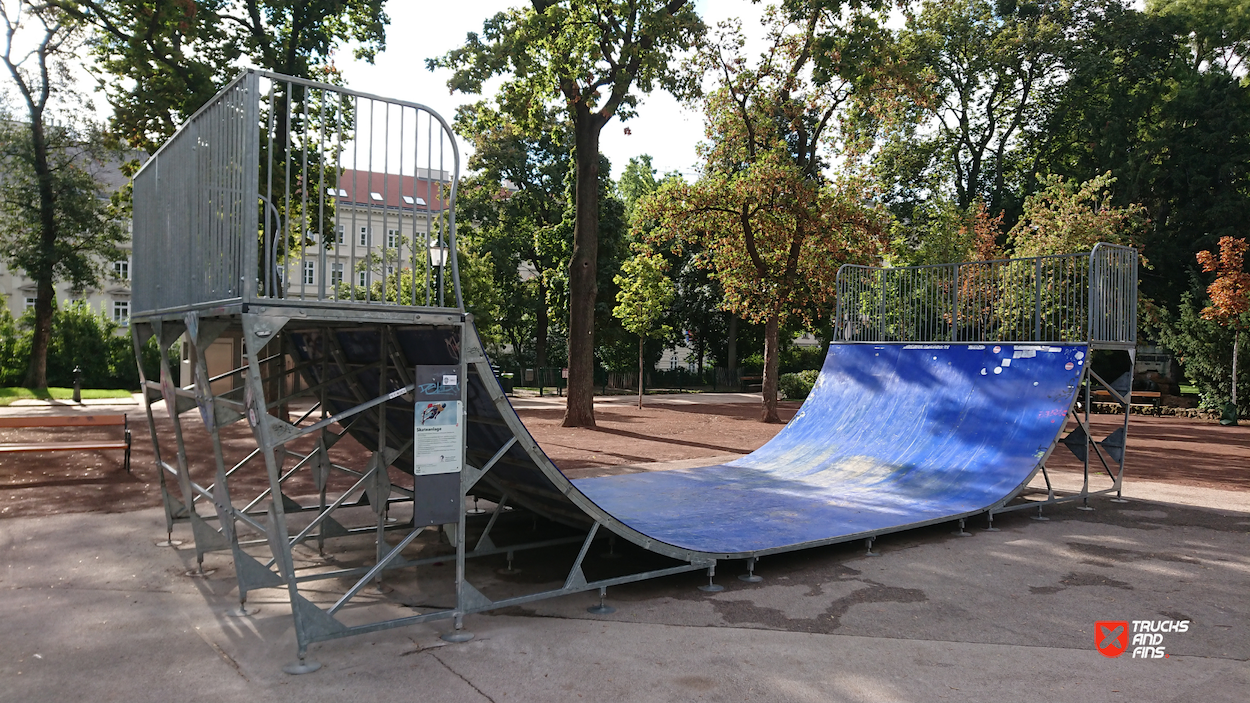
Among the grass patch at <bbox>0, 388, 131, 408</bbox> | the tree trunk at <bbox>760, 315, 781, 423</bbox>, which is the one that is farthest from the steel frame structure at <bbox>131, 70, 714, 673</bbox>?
the grass patch at <bbox>0, 388, 131, 408</bbox>

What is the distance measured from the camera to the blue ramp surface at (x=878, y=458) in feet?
26.8

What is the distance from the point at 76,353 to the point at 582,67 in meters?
30.2

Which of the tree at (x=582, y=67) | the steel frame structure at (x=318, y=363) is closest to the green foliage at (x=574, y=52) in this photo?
the tree at (x=582, y=67)

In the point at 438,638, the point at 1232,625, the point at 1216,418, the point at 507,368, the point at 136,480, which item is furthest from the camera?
the point at 507,368

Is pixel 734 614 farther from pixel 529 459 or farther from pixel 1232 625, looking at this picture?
pixel 1232 625

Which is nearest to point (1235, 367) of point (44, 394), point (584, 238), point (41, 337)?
point (584, 238)

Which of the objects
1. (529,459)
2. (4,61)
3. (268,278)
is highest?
A: (4,61)

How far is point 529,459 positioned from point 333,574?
1.92m

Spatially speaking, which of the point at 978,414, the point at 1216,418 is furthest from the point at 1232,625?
the point at 1216,418

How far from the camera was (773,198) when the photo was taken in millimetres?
21625

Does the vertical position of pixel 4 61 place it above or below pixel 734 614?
above

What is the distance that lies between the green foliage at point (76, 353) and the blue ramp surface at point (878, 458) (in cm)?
3306

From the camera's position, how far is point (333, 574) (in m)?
6.43

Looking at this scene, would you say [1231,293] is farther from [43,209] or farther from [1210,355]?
[43,209]
